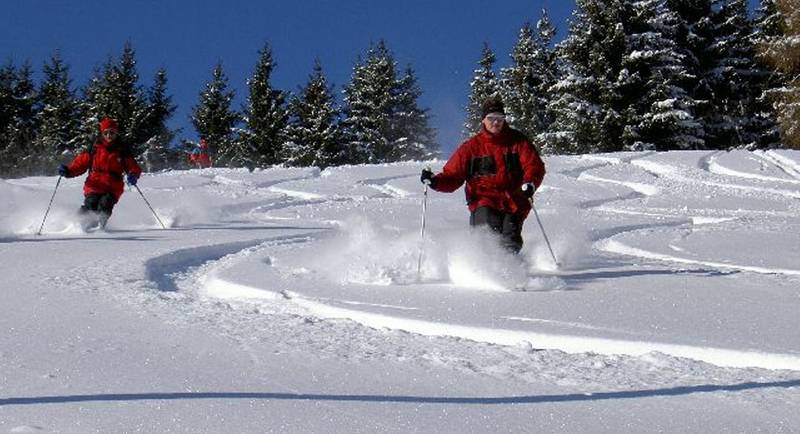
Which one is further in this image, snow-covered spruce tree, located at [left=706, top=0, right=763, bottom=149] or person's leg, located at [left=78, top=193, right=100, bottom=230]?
snow-covered spruce tree, located at [left=706, top=0, right=763, bottom=149]

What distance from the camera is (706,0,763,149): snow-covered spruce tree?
36.8 meters

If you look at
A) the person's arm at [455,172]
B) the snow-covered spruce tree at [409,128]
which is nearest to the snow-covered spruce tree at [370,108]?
the snow-covered spruce tree at [409,128]

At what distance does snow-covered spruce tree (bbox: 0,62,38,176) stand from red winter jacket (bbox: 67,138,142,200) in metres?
34.2

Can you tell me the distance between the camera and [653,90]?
3331cm

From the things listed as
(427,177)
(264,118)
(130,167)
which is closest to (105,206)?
(130,167)

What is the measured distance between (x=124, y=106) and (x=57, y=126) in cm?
488

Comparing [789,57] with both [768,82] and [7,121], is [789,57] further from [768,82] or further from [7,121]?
[7,121]

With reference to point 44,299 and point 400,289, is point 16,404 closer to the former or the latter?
point 44,299

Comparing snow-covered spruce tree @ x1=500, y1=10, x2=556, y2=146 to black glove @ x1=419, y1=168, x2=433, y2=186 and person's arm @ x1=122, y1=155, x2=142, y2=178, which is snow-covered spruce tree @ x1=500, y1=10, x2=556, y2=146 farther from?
black glove @ x1=419, y1=168, x2=433, y2=186

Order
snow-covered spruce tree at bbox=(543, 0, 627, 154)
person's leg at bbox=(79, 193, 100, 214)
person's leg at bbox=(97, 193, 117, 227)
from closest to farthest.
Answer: person's leg at bbox=(97, 193, 117, 227)
person's leg at bbox=(79, 193, 100, 214)
snow-covered spruce tree at bbox=(543, 0, 627, 154)

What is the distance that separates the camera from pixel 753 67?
123 feet

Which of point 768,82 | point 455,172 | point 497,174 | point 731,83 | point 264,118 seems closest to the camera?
point 497,174

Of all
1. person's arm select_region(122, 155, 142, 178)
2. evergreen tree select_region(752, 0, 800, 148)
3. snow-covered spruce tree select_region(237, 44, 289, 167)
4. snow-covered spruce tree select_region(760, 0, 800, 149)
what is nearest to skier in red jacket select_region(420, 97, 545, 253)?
person's arm select_region(122, 155, 142, 178)

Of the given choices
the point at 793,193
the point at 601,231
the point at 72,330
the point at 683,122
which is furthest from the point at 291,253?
the point at 683,122
